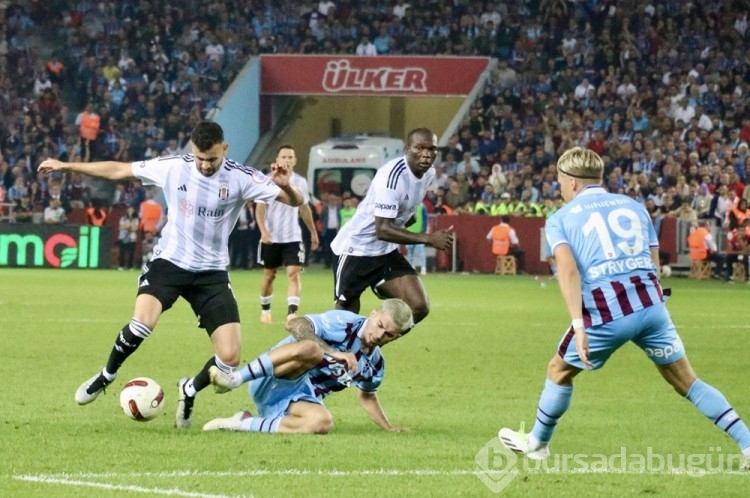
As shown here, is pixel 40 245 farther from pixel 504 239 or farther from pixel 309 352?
pixel 309 352

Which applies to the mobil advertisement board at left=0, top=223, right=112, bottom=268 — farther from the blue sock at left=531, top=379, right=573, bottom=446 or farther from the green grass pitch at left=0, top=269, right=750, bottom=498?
the blue sock at left=531, top=379, right=573, bottom=446

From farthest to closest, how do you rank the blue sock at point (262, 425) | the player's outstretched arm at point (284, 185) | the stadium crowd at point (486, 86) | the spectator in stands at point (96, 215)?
the stadium crowd at point (486, 86) < the spectator in stands at point (96, 215) < the player's outstretched arm at point (284, 185) < the blue sock at point (262, 425)

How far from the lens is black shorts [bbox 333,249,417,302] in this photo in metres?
12.1

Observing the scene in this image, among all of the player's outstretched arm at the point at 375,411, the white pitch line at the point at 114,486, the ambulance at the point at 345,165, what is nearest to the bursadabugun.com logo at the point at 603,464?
the player's outstretched arm at the point at 375,411

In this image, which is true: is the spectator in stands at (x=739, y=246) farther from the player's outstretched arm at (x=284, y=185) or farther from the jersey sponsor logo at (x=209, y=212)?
the jersey sponsor logo at (x=209, y=212)

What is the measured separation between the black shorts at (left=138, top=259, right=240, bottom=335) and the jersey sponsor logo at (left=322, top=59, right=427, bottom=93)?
3120 cm

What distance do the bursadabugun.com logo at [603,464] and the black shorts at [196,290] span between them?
228 centimetres

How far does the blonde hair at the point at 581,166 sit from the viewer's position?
797 centimetres

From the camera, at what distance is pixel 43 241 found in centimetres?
3150

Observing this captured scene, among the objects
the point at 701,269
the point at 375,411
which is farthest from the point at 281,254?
the point at 701,269

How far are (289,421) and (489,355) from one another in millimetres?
5907

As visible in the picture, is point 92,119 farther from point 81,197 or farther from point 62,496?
point 62,496

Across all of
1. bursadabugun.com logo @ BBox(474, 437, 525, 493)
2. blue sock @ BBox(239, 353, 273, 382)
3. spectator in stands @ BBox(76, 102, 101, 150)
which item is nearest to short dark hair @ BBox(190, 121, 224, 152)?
blue sock @ BBox(239, 353, 273, 382)

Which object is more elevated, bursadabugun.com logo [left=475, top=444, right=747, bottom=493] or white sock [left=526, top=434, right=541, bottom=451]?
white sock [left=526, top=434, right=541, bottom=451]
